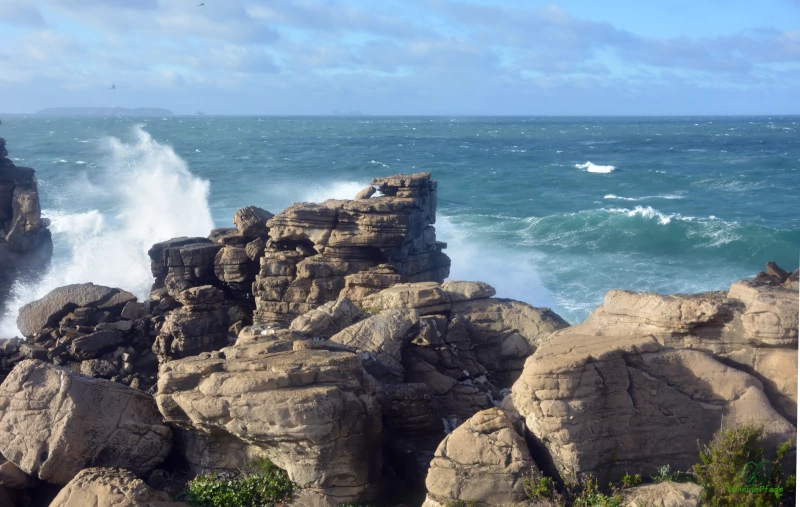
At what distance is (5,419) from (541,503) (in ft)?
26.4

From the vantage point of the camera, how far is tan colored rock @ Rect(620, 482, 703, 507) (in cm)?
956

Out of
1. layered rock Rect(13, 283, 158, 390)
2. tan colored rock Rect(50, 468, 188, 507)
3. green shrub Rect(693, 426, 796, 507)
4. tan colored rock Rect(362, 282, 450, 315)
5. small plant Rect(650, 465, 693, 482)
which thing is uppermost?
tan colored rock Rect(362, 282, 450, 315)

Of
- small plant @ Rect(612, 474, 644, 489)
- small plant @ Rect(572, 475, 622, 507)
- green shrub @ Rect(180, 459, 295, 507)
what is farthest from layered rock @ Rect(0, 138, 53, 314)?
small plant @ Rect(612, 474, 644, 489)

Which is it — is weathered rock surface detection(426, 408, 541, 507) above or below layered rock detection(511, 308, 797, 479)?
below

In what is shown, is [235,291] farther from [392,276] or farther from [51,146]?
[51,146]

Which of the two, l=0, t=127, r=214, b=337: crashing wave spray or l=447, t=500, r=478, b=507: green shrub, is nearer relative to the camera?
l=447, t=500, r=478, b=507: green shrub

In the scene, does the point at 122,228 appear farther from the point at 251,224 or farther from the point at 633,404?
the point at 633,404

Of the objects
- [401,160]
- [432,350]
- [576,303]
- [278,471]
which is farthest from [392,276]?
[401,160]

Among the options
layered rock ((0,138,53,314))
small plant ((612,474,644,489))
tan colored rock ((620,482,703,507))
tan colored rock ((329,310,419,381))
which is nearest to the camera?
tan colored rock ((620,482,703,507))

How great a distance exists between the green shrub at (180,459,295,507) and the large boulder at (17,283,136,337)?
10.3 meters

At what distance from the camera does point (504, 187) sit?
204 feet

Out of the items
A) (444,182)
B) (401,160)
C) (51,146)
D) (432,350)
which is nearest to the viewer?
(432,350)

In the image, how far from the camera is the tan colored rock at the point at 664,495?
9.56m

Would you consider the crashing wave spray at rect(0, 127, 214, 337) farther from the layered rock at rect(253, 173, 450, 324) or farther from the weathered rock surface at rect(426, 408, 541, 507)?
the weathered rock surface at rect(426, 408, 541, 507)
